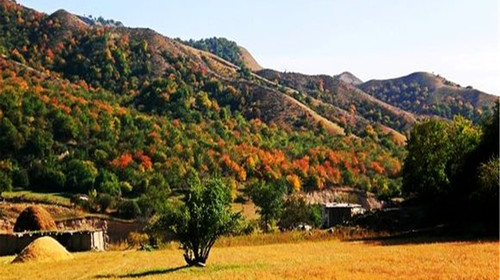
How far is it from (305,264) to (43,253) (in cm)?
2765

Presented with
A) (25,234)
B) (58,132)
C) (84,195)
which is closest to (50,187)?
(84,195)

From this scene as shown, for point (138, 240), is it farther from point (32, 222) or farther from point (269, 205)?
point (269, 205)

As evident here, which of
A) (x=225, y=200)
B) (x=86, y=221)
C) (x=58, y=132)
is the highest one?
(x=58, y=132)

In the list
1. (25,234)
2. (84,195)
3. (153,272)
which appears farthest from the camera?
(84,195)

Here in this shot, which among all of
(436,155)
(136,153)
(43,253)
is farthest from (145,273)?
(136,153)

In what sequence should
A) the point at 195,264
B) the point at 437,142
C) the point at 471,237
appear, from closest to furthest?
the point at 195,264 → the point at 471,237 → the point at 437,142

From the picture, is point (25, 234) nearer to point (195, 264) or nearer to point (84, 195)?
point (195, 264)

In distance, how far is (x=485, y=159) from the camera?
65.6 m

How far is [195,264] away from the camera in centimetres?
4675

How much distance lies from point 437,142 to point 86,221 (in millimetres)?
68644

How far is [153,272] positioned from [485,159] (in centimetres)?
3994

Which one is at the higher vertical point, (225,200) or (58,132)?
(58,132)

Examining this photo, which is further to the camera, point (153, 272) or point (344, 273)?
point (153, 272)

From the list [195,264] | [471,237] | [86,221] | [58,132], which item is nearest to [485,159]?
[471,237]
